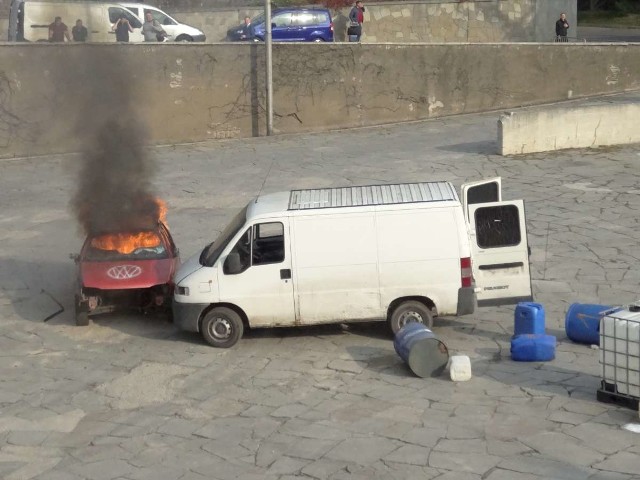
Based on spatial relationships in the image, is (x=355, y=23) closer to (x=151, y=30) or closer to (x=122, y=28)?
(x=151, y=30)

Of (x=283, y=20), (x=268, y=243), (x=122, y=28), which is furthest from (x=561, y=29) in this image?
(x=268, y=243)

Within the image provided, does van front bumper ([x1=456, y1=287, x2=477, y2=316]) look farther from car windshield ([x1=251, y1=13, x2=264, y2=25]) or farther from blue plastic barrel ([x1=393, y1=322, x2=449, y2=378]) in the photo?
car windshield ([x1=251, y1=13, x2=264, y2=25])

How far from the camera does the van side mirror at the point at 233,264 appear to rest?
13.1 metres

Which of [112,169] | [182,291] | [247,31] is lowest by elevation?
[182,291]

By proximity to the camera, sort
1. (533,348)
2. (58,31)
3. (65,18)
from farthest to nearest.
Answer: (58,31) → (65,18) → (533,348)

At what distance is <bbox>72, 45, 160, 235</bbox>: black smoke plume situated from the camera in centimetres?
1517

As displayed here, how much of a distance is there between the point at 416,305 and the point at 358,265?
0.90m

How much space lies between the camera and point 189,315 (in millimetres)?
13312

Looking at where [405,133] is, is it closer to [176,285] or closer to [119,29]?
[119,29]

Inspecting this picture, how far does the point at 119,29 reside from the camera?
74.5 ft

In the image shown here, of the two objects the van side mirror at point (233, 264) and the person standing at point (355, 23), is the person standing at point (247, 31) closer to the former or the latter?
the person standing at point (355, 23)

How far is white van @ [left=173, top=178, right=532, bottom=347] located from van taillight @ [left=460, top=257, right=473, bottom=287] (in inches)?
0.5

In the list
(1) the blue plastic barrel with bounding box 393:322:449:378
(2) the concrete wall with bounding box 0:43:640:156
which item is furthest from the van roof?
(2) the concrete wall with bounding box 0:43:640:156

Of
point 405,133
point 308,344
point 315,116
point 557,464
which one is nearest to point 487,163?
point 405,133
